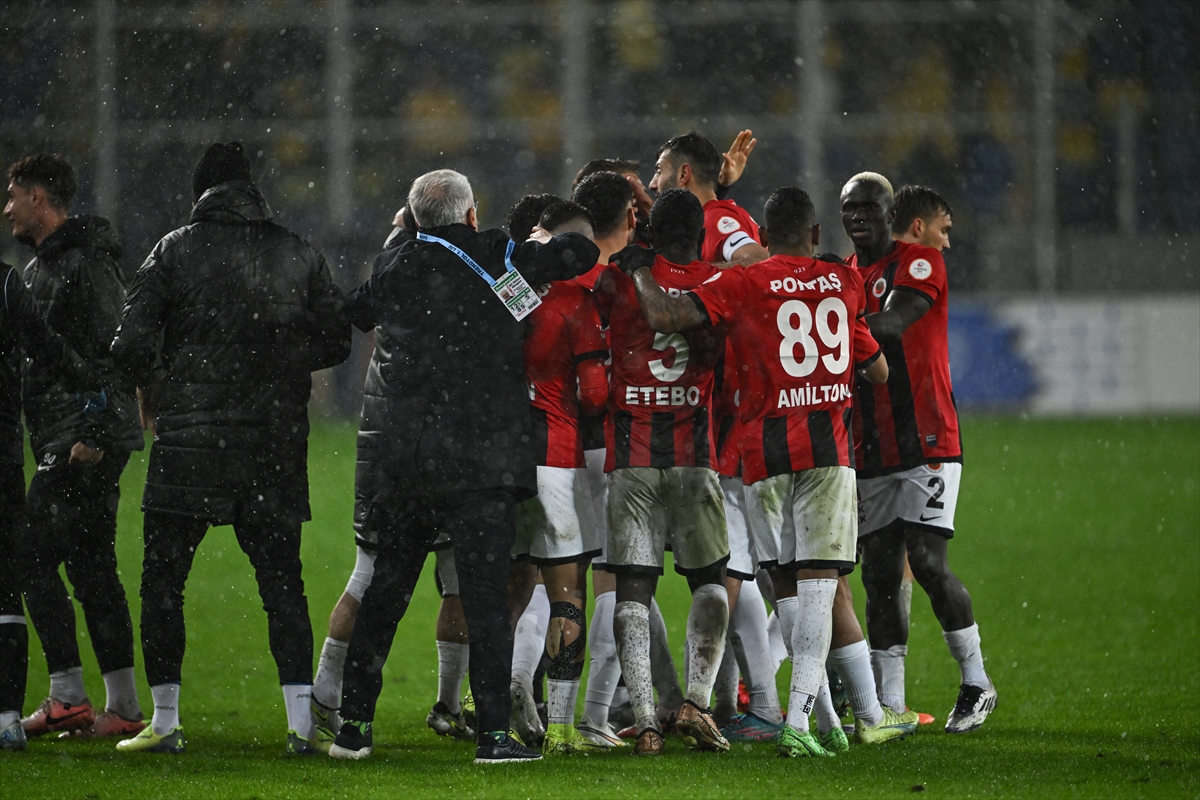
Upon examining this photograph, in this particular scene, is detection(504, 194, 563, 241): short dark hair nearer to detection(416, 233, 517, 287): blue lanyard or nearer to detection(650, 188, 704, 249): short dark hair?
detection(650, 188, 704, 249): short dark hair

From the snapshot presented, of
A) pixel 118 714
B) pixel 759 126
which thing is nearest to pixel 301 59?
pixel 759 126

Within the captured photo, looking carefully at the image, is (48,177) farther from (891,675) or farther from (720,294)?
(891,675)

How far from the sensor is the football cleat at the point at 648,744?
5398 mm

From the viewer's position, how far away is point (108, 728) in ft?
20.1

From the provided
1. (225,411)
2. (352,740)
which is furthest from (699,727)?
(225,411)

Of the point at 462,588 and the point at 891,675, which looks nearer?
the point at 462,588

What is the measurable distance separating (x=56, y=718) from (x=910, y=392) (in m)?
3.87

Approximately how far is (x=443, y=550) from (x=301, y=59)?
A: 24.8m

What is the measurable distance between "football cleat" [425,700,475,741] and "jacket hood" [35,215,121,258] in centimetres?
240

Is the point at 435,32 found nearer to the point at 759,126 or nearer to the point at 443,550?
the point at 759,126

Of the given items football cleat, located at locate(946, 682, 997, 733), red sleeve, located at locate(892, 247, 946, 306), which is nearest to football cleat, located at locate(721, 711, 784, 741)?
football cleat, located at locate(946, 682, 997, 733)

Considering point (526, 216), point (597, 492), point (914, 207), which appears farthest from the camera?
point (914, 207)

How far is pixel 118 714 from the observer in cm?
620

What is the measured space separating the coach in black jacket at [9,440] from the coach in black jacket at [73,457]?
0.08 meters
